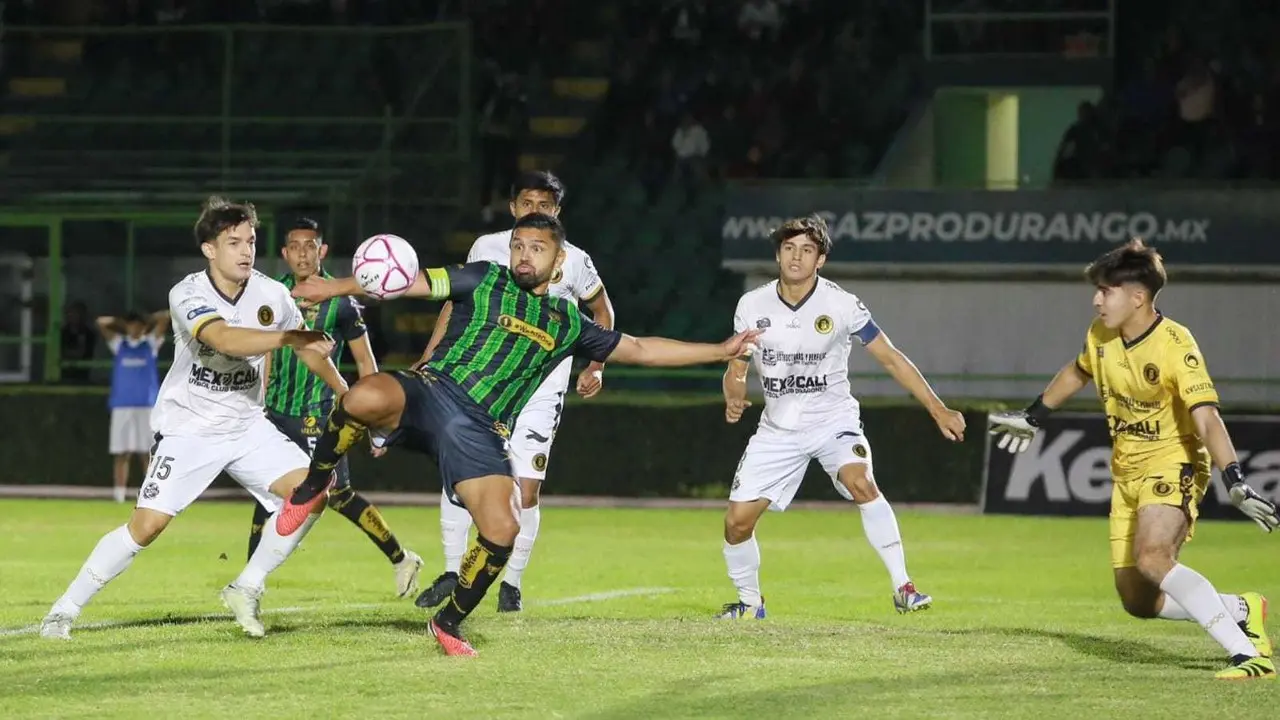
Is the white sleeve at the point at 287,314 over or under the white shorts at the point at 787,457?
over

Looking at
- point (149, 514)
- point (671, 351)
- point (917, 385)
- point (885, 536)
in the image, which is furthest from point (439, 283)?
point (885, 536)

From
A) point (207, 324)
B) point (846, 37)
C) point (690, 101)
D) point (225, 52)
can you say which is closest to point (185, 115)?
point (225, 52)

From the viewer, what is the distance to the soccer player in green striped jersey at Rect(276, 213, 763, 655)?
27.1 ft

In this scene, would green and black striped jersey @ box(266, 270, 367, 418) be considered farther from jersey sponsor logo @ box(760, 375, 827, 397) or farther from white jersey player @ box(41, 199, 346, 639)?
jersey sponsor logo @ box(760, 375, 827, 397)

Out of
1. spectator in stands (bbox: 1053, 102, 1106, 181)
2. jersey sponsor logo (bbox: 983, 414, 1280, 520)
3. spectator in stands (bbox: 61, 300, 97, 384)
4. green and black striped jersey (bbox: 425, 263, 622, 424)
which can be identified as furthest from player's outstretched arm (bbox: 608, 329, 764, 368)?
spectator in stands (bbox: 61, 300, 97, 384)

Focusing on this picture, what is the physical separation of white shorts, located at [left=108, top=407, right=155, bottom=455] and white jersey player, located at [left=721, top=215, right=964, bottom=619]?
1040cm

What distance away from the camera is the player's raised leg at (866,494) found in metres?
10.4

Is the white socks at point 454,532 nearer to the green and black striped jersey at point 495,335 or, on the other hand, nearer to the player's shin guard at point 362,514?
the player's shin guard at point 362,514

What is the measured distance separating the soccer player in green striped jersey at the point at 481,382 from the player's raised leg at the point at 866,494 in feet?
6.33

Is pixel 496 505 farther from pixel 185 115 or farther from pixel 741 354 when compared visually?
pixel 185 115

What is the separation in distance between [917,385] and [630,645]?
2.35 metres

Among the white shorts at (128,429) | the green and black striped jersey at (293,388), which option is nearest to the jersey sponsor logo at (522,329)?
the green and black striped jersey at (293,388)

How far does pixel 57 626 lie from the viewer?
884 centimetres

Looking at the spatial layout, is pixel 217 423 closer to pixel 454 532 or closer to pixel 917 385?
pixel 454 532
